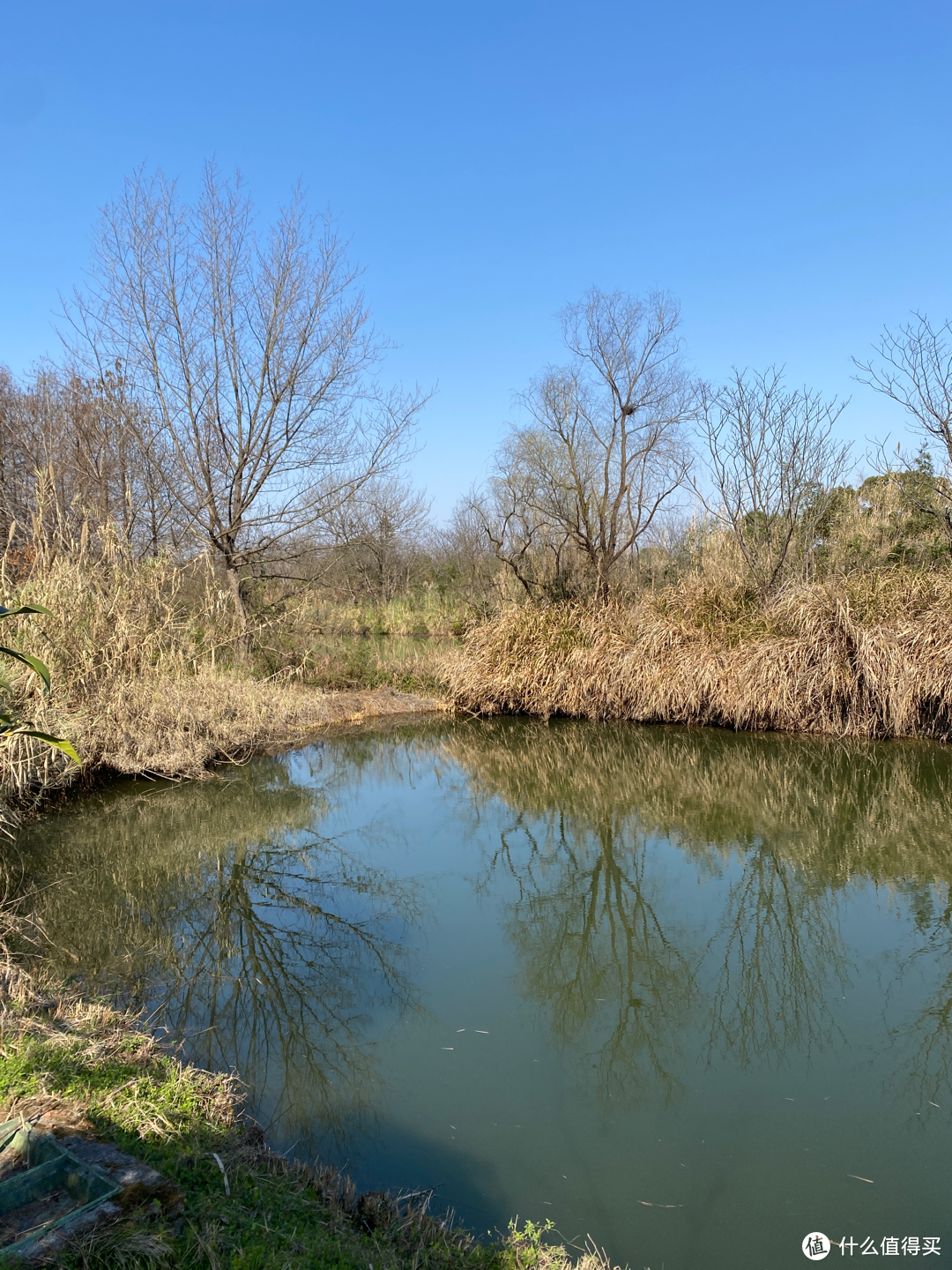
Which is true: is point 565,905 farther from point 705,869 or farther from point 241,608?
point 241,608

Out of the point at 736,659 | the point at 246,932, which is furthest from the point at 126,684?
the point at 736,659

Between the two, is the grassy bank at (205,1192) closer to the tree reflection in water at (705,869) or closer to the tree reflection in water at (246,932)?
the tree reflection in water at (246,932)

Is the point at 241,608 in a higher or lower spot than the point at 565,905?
higher

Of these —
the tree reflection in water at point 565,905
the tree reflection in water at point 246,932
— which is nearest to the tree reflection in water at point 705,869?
the tree reflection in water at point 565,905

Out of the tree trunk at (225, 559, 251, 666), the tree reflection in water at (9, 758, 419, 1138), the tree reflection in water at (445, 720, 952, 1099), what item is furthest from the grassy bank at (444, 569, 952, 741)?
the tree reflection in water at (9, 758, 419, 1138)

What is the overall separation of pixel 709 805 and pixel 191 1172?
6621 mm

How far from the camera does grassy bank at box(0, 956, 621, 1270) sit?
7.09 ft

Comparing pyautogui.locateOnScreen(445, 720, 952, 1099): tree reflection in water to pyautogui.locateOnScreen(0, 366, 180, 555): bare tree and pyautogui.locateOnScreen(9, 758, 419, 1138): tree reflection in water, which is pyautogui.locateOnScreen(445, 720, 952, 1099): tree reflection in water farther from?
pyautogui.locateOnScreen(0, 366, 180, 555): bare tree

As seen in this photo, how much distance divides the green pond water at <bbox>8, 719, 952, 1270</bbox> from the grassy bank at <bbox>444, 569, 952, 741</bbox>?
59.6 inches

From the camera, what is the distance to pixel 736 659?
11.3 meters

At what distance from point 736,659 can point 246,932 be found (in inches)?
316

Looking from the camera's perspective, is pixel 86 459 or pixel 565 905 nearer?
pixel 565 905

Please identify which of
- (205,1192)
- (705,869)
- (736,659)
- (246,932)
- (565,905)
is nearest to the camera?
(205,1192)

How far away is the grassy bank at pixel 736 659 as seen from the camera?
33.8 ft
